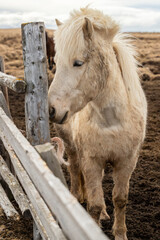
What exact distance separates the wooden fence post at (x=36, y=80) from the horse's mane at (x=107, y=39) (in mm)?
232

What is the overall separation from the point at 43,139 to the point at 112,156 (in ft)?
2.54

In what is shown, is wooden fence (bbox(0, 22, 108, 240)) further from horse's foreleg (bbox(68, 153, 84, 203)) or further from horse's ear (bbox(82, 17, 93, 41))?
horse's foreleg (bbox(68, 153, 84, 203))

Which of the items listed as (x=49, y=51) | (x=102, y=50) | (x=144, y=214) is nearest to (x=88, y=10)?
(x=102, y=50)

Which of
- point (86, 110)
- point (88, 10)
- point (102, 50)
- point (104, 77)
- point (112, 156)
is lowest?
point (112, 156)

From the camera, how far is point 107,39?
8.11ft

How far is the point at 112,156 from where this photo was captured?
271 cm

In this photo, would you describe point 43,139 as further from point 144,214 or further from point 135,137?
point 144,214

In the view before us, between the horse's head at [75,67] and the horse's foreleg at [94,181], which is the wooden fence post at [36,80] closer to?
the horse's head at [75,67]

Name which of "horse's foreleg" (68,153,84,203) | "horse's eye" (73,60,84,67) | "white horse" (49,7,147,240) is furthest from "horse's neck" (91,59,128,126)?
"horse's foreleg" (68,153,84,203)

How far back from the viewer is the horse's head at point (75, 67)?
2182 millimetres

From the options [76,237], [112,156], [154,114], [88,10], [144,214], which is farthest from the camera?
[154,114]

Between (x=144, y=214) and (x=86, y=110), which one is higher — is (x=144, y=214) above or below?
below

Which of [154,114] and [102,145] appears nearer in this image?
[102,145]

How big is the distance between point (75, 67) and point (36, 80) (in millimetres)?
337
